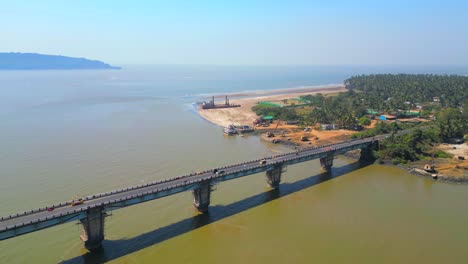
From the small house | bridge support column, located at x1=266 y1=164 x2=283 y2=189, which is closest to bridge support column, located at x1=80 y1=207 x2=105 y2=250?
bridge support column, located at x1=266 y1=164 x2=283 y2=189

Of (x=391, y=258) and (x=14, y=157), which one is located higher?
(x=14, y=157)

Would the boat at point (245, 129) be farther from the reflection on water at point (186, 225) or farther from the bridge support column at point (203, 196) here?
the bridge support column at point (203, 196)

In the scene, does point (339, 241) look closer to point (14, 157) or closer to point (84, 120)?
point (14, 157)

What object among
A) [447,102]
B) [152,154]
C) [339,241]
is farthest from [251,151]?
[447,102]

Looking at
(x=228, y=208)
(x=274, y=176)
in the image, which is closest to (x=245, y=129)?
(x=274, y=176)

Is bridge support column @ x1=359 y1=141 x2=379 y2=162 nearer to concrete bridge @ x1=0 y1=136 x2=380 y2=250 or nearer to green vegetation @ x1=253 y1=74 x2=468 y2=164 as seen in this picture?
green vegetation @ x1=253 y1=74 x2=468 y2=164

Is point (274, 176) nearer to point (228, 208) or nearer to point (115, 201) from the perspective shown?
point (228, 208)

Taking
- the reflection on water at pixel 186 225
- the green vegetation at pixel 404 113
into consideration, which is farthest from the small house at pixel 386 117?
the reflection on water at pixel 186 225

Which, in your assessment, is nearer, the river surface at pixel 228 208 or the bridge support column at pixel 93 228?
the bridge support column at pixel 93 228
